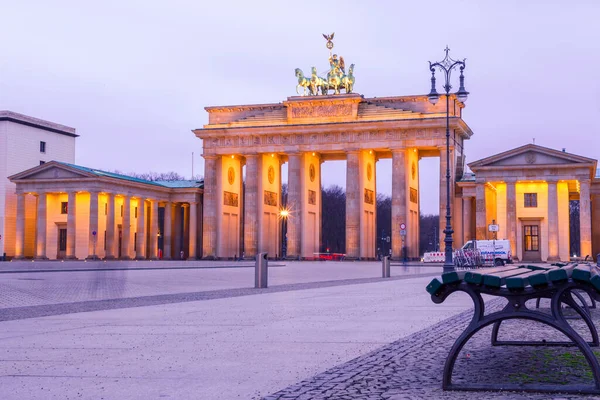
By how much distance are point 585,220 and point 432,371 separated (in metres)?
65.9

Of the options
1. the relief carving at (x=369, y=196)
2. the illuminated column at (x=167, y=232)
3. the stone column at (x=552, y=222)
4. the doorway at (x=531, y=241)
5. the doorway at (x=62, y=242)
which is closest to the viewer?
the stone column at (x=552, y=222)

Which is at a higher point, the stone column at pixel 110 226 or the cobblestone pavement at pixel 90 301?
the stone column at pixel 110 226

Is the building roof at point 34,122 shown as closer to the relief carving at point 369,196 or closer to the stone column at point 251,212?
the stone column at point 251,212

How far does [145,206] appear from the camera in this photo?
94.9 metres

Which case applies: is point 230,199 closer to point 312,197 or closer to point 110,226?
point 312,197

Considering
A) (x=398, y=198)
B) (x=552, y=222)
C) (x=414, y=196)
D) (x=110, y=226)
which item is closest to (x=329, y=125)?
(x=398, y=198)

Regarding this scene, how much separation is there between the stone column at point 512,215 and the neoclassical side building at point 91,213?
38.5 metres

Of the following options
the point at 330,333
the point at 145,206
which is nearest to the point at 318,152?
the point at 145,206

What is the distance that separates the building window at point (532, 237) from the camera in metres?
71.9

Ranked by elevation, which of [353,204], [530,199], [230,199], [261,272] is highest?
[230,199]

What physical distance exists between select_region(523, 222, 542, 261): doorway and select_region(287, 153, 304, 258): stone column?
80.2 ft

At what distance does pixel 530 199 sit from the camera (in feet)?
234

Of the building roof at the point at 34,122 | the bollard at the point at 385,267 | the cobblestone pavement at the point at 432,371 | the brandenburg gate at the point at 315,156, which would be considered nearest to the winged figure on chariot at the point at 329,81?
the brandenburg gate at the point at 315,156

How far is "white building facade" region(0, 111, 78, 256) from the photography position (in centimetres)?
9288
